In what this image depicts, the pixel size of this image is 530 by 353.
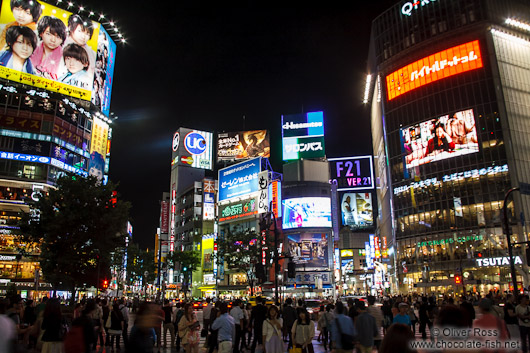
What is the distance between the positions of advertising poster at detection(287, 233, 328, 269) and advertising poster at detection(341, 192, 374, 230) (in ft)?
105

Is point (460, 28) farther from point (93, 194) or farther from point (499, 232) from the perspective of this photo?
point (93, 194)

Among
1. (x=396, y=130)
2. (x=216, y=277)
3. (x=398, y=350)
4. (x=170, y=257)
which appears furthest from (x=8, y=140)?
(x=398, y=350)

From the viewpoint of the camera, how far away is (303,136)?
3324 inches

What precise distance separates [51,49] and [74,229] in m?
53.2

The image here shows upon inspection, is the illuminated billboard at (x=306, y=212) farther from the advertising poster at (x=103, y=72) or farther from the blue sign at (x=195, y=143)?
the blue sign at (x=195, y=143)

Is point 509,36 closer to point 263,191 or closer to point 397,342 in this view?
point 263,191

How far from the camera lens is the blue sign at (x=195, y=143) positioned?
12119cm

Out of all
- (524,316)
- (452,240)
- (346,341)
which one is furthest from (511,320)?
(452,240)

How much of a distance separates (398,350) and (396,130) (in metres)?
76.7

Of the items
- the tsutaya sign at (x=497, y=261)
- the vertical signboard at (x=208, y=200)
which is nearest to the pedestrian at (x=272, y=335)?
the tsutaya sign at (x=497, y=261)

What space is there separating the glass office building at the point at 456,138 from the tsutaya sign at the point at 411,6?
0.19m

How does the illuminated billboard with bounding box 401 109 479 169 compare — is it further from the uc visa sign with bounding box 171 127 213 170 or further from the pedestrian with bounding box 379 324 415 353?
the pedestrian with bounding box 379 324 415 353

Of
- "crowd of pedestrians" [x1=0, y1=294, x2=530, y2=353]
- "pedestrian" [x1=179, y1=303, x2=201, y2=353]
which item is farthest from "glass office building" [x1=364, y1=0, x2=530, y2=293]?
"pedestrian" [x1=179, y1=303, x2=201, y2=353]

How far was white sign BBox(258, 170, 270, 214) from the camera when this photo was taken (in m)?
81.1
